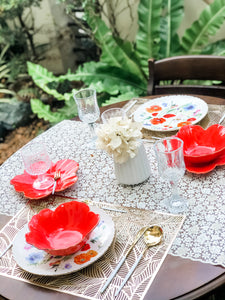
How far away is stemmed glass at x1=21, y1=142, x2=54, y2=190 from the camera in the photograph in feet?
3.78

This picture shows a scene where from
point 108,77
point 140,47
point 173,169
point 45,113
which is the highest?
point 173,169

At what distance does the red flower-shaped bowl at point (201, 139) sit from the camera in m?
1.17

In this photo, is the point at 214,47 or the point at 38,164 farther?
the point at 214,47

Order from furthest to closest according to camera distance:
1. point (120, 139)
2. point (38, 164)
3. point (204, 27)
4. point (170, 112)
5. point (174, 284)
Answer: point (204, 27)
point (170, 112)
point (38, 164)
point (120, 139)
point (174, 284)

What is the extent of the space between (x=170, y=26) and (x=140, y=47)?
274 mm

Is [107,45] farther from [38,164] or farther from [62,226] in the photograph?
[62,226]

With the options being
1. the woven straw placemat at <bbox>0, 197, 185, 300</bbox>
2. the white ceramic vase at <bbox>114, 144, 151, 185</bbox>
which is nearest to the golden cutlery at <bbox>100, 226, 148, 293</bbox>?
the woven straw placemat at <bbox>0, 197, 185, 300</bbox>

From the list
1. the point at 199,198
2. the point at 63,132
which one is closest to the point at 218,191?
the point at 199,198

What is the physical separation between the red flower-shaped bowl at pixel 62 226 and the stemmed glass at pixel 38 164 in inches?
7.2

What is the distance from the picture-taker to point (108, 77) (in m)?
2.85

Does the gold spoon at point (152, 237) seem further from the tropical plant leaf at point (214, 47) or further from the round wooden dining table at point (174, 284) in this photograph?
the tropical plant leaf at point (214, 47)

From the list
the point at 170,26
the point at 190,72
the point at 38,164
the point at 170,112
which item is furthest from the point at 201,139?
the point at 170,26

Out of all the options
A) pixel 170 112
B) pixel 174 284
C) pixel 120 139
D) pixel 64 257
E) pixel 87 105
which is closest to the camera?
pixel 174 284

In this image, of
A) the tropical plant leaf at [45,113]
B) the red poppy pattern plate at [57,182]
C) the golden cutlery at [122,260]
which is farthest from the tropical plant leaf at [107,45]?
the golden cutlery at [122,260]
